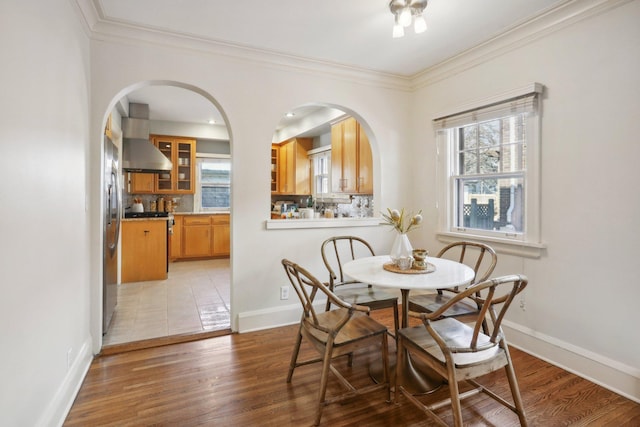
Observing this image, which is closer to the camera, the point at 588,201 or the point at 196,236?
the point at 588,201

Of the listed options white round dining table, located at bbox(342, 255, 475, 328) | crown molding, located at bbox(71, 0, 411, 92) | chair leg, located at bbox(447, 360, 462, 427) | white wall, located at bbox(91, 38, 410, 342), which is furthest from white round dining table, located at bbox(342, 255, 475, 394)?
crown molding, located at bbox(71, 0, 411, 92)

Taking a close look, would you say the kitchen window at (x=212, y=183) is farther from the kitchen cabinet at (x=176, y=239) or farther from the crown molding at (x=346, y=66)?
the crown molding at (x=346, y=66)

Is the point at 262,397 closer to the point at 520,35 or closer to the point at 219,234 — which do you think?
the point at 520,35

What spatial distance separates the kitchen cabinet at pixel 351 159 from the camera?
13.6 feet

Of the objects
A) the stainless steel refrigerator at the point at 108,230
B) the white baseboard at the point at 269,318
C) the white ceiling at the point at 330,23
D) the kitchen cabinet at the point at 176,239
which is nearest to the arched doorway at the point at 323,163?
the white ceiling at the point at 330,23

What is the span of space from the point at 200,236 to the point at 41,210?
5.05 meters

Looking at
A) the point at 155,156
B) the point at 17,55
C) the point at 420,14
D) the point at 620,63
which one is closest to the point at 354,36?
the point at 420,14

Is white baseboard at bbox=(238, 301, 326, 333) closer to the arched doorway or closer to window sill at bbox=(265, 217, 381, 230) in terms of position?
window sill at bbox=(265, 217, 381, 230)

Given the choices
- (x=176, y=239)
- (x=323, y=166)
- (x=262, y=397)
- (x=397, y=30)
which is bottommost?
(x=262, y=397)

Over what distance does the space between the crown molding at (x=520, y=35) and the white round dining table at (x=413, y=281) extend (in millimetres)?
1867

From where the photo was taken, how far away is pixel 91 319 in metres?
2.54

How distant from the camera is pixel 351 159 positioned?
4469 mm

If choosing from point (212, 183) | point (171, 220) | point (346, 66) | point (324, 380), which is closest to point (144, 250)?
point (171, 220)

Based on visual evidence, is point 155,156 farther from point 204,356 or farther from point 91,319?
point 204,356
